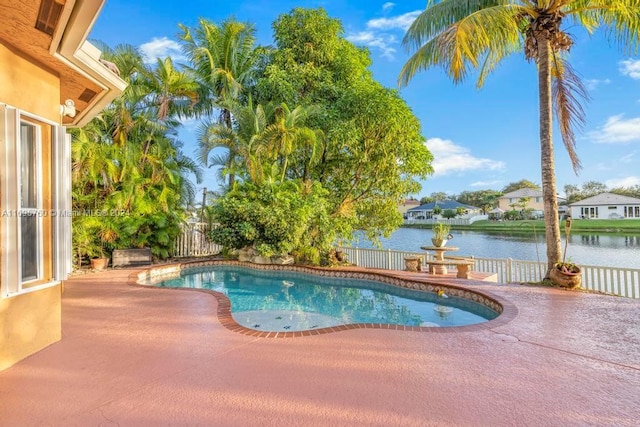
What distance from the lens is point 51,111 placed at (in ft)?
12.2

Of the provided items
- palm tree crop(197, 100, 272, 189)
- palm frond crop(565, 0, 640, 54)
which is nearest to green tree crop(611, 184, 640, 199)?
palm frond crop(565, 0, 640, 54)

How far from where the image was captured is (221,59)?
14.2 metres

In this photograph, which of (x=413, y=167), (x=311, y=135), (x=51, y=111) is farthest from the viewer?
(x=413, y=167)

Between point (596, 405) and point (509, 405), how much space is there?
0.72 m

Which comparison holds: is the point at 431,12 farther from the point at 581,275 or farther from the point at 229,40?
the point at 229,40

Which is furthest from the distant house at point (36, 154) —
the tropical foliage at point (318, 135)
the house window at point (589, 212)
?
the house window at point (589, 212)

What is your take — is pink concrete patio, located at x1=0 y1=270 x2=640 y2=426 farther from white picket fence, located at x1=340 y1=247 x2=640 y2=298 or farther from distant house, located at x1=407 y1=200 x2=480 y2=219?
distant house, located at x1=407 y1=200 x2=480 y2=219

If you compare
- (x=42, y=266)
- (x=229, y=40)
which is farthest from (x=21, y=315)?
(x=229, y=40)

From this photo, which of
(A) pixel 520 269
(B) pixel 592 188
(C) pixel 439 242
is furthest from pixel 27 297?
(B) pixel 592 188

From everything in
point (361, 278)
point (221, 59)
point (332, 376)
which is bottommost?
point (361, 278)

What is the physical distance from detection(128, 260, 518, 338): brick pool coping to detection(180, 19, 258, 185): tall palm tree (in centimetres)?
665

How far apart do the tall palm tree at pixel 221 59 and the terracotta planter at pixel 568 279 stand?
12.6m

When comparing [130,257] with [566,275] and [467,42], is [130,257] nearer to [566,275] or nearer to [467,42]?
[467,42]

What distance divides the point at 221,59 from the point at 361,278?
37.8 ft
